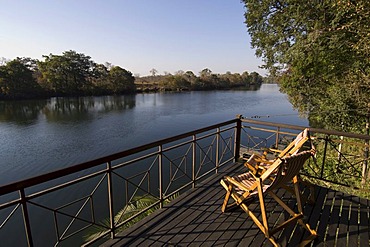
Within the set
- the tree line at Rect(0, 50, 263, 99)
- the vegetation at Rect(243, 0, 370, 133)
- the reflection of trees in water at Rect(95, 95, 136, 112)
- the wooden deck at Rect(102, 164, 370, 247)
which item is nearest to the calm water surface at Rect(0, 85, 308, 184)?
the vegetation at Rect(243, 0, 370, 133)

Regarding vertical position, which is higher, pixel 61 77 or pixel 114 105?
pixel 61 77

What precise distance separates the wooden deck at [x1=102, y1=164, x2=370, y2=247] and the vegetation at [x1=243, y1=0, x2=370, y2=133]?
424 centimetres

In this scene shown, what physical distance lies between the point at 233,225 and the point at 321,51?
6.52m

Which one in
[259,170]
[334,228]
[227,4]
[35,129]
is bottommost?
[35,129]

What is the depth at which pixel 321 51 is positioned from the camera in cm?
650

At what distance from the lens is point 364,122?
24.2 feet

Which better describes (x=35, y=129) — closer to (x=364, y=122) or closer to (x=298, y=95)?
(x=298, y=95)

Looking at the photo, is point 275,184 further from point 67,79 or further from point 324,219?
point 67,79

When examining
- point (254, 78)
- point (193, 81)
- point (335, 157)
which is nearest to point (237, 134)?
point (335, 157)

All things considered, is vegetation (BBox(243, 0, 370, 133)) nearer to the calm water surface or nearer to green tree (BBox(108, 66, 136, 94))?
the calm water surface

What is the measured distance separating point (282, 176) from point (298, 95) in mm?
9288

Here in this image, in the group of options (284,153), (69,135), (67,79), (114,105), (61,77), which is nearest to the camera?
(284,153)

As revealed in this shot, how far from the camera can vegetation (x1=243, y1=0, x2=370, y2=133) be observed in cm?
552

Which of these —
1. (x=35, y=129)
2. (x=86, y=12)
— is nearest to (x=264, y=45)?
(x=86, y=12)
